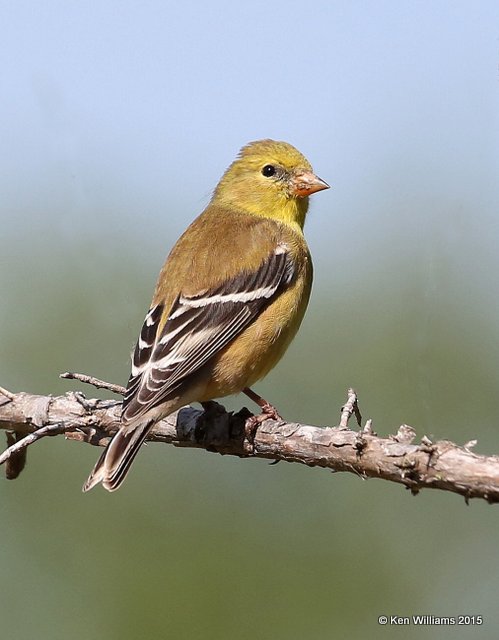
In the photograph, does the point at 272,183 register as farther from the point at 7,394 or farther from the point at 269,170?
the point at 7,394

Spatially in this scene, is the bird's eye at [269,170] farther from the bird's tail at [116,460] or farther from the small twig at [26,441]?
the small twig at [26,441]

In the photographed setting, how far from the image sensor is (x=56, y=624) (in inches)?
290

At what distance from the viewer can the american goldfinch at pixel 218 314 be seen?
197 inches

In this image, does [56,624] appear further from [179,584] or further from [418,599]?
[418,599]

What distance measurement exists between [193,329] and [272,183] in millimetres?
1744

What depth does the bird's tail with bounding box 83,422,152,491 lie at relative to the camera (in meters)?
4.80

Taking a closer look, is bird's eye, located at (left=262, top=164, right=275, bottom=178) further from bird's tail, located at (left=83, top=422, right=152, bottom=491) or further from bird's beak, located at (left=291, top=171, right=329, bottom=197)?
bird's tail, located at (left=83, top=422, right=152, bottom=491)

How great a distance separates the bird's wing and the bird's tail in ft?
0.30

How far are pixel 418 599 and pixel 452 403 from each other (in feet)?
6.00

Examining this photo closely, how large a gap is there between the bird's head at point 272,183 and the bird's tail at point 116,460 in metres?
2.30

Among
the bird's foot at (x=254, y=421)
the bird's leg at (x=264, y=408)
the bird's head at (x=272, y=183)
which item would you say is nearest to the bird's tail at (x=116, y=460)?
the bird's foot at (x=254, y=421)

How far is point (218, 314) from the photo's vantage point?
558 centimetres

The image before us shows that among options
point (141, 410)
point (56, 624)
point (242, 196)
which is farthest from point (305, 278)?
point (56, 624)

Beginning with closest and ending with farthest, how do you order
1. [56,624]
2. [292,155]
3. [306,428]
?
[306,428], [292,155], [56,624]
